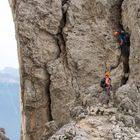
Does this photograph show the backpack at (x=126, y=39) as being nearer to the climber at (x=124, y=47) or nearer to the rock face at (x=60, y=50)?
the climber at (x=124, y=47)

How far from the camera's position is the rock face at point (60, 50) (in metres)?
45.7

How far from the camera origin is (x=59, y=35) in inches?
1902

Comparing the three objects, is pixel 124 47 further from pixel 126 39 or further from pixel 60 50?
pixel 60 50

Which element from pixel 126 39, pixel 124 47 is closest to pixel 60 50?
pixel 124 47

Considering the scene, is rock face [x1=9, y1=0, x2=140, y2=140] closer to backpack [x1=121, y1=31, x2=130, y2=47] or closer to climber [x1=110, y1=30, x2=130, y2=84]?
climber [x1=110, y1=30, x2=130, y2=84]

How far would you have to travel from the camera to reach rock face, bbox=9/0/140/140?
45688 millimetres

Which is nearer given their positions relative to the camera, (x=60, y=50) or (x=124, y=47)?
(x=124, y=47)

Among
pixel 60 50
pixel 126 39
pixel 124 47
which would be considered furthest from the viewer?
pixel 60 50

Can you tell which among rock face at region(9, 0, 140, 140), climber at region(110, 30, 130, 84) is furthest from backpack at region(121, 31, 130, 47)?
rock face at region(9, 0, 140, 140)

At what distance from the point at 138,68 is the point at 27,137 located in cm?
1827

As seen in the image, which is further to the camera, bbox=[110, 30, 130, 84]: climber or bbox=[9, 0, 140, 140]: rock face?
bbox=[9, 0, 140, 140]: rock face

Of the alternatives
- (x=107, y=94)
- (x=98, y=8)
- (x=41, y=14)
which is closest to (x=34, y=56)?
(x=41, y=14)

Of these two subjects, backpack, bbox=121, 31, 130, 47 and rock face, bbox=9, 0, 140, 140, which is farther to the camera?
rock face, bbox=9, 0, 140, 140

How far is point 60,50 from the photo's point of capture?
4847 centimetres
